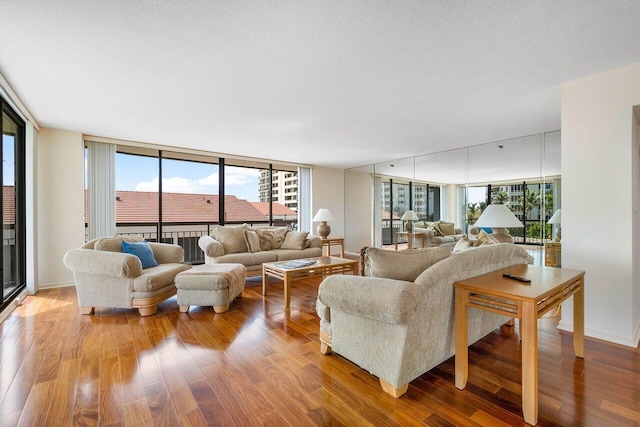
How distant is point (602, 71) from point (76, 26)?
401 centimetres

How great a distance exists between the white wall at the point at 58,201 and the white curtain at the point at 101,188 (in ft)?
0.71

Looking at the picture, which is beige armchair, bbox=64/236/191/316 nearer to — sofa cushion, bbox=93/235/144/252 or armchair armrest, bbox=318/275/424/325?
sofa cushion, bbox=93/235/144/252

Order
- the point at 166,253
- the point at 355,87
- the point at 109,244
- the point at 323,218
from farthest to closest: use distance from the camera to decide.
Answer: the point at 323,218 → the point at 166,253 → the point at 109,244 → the point at 355,87

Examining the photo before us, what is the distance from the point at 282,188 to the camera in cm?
684

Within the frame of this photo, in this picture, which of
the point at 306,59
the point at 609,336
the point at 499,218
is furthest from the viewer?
the point at 499,218

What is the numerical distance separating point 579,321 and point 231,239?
4076mm

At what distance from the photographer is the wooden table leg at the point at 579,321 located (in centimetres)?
210

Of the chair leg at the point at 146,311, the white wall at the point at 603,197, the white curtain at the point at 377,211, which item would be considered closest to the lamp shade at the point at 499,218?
the white wall at the point at 603,197

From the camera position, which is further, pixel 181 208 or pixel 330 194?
pixel 330 194

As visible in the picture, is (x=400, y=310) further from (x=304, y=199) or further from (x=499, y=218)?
(x=304, y=199)

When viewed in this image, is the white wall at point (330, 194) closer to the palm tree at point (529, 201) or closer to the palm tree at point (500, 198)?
the palm tree at point (500, 198)

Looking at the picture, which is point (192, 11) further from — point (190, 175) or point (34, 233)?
point (190, 175)

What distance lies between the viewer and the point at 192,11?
1.74m

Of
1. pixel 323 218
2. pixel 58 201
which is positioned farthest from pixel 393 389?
pixel 58 201
